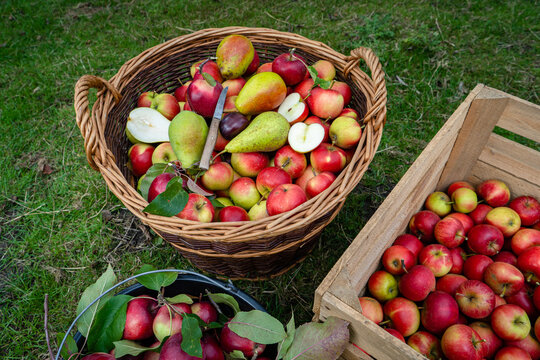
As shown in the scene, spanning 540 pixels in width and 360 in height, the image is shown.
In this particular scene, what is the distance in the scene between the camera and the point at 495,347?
1301 millimetres

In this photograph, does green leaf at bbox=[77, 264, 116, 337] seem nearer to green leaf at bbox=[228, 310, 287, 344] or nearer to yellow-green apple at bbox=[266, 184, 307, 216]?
green leaf at bbox=[228, 310, 287, 344]

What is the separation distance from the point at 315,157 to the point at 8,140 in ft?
7.20

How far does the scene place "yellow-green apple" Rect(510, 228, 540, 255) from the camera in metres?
1.52

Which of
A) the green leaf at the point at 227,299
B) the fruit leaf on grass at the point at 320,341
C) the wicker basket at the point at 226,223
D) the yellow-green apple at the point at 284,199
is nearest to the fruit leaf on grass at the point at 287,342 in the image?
the fruit leaf on grass at the point at 320,341

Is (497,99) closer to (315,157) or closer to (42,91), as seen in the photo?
(315,157)

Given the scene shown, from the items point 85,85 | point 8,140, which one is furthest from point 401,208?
point 8,140

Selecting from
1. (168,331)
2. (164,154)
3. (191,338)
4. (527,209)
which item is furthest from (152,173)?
(527,209)

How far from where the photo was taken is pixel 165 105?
177cm

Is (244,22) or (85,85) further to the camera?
(244,22)

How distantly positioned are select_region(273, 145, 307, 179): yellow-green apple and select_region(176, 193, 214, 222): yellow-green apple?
365mm

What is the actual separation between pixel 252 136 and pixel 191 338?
0.81 meters

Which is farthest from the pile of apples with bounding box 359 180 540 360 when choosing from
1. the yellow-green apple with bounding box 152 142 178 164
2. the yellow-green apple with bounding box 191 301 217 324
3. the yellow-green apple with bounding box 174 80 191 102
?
the yellow-green apple with bounding box 174 80 191 102

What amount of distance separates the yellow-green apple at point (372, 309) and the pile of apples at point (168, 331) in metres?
0.40

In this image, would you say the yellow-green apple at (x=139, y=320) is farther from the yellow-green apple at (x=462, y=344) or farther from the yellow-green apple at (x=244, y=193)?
the yellow-green apple at (x=462, y=344)
